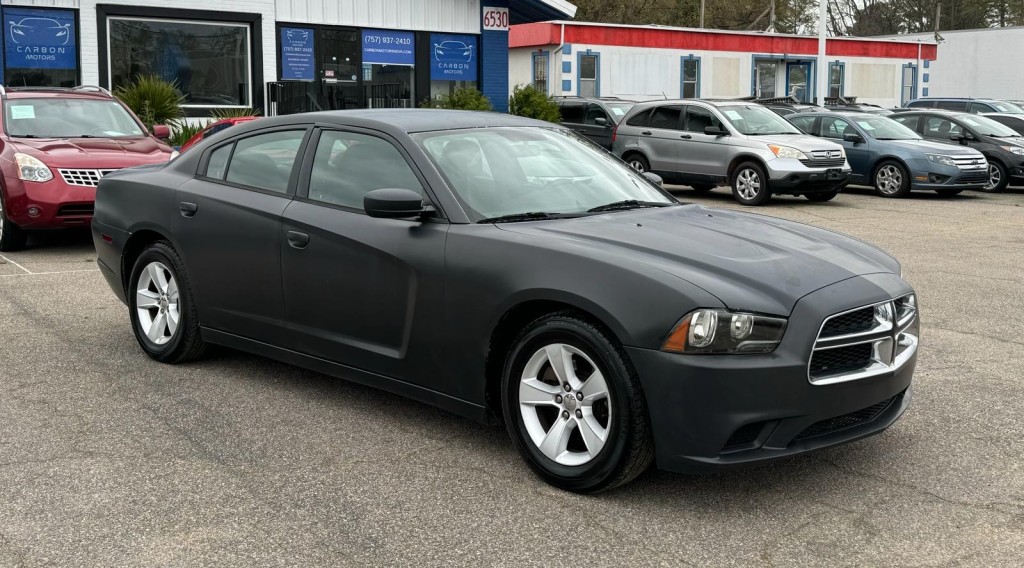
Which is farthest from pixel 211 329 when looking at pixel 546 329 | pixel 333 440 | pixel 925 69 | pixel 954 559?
pixel 925 69

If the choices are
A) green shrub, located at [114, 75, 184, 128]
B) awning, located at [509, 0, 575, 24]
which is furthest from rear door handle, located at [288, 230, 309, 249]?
awning, located at [509, 0, 575, 24]

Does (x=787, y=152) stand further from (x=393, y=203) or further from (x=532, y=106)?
(x=393, y=203)

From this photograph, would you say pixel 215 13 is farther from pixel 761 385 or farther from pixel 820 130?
pixel 761 385

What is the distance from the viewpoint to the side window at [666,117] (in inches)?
723

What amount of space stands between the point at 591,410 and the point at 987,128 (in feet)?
60.5

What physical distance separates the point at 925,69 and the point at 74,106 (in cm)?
3994

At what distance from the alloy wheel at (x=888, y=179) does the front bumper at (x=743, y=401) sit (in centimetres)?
1560

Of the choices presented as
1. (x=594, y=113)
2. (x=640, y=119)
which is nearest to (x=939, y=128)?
(x=640, y=119)

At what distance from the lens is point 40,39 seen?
1833 centimetres

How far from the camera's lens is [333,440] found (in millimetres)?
4969

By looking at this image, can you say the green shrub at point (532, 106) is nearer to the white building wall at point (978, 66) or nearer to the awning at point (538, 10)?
the awning at point (538, 10)

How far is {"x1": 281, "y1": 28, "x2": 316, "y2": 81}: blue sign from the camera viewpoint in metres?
20.7

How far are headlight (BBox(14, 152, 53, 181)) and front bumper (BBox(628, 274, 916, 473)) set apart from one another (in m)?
8.38

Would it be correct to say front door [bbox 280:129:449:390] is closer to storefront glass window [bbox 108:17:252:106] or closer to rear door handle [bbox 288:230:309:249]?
rear door handle [bbox 288:230:309:249]
